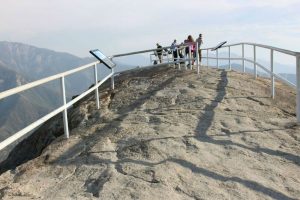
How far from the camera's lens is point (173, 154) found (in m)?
6.87

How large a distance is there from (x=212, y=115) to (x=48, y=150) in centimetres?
304

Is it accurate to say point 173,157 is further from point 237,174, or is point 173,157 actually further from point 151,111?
point 151,111

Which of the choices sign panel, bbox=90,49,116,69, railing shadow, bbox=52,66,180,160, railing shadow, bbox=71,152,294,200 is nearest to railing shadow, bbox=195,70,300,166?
Result: railing shadow, bbox=71,152,294,200

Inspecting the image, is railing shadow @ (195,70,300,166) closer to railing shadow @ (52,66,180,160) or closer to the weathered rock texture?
the weathered rock texture

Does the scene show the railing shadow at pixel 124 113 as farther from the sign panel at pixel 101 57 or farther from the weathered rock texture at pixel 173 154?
the sign panel at pixel 101 57

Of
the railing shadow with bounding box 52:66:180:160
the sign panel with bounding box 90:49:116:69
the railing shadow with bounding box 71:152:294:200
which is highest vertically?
the sign panel with bounding box 90:49:116:69

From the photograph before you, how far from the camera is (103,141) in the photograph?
7684 mm

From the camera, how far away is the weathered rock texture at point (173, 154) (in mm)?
5781

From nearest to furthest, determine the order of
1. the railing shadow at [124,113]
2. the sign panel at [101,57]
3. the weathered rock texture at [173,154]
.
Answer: the weathered rock texture at [173,154] → the railing shadow at [124,113] → the sign panel at [101,57]

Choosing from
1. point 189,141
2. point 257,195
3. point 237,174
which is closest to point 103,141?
point 189,141

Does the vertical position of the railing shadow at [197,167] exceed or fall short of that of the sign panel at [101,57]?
it falls short

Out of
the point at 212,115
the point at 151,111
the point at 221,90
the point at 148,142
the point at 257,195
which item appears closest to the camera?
the point at 257,195

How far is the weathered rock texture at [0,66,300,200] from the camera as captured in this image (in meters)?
5.78

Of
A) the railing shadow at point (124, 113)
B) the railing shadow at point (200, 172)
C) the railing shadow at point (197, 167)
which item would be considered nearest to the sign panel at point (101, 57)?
the railing shadow at point (124, 113)
